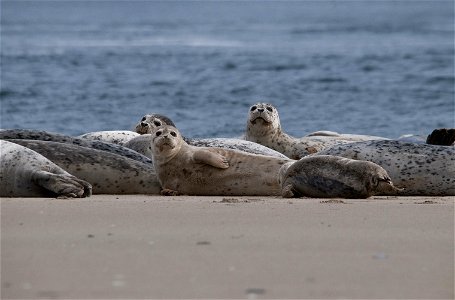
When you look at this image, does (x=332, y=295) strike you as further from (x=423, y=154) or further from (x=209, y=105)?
(x=209, y=105)

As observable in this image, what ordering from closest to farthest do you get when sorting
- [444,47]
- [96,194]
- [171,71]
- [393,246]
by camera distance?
[393,246] < [96,194] < [171,71] < [444,47]

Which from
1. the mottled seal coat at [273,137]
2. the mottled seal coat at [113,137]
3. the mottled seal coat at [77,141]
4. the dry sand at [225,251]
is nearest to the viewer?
the dry sand at [225,251]

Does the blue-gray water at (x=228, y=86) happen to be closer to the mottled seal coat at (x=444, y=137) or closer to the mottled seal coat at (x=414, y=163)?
the mottled seal coat at (x=444, y=137)

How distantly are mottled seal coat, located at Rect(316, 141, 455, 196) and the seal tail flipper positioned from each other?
6.38 ft

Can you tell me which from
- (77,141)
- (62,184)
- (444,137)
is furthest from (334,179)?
(77,141)

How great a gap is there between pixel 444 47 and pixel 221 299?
32.9 meters

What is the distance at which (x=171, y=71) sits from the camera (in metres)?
27.2

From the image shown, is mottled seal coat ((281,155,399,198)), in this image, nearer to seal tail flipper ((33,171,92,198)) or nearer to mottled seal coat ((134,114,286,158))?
seal tail flipper ((33,171,92,198))

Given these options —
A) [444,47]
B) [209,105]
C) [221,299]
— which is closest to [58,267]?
[221,299]

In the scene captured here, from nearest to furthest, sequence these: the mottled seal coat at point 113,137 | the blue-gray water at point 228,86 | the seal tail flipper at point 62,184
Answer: the seal tail flipper at point 62,184 < the mottled seal coat at point 113,137 < the blue-gray water at point 228,86

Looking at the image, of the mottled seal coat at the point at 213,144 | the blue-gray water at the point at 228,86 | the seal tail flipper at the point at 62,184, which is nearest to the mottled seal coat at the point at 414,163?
the mottled seal coat at the point at 213,144

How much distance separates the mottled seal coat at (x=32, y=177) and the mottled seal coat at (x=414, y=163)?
78.7 inches

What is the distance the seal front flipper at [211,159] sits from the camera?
25.7 ft

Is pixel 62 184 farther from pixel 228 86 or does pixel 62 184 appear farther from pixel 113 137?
pixel 228 86
